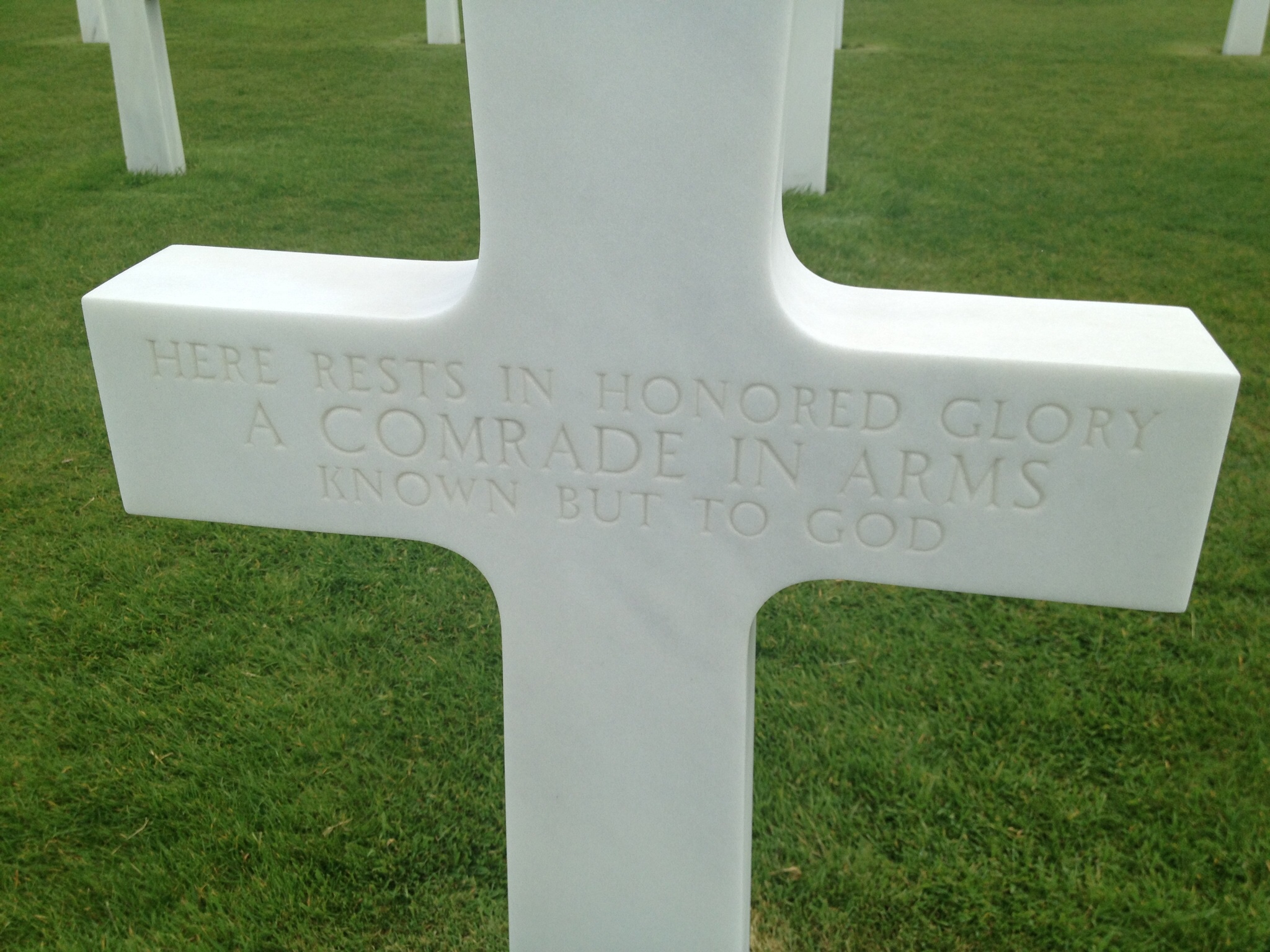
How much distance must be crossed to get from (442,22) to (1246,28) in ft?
23.2

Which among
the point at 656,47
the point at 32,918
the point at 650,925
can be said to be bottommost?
the point at 32,918

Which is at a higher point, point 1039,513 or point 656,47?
point 656,47

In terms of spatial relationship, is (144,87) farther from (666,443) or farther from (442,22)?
(666,443)

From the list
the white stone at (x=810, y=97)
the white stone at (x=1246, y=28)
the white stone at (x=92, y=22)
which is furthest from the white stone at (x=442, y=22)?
the white stone at (x=1246, y=28)

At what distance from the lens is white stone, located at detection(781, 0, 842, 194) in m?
5.37

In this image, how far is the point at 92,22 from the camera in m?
10.5

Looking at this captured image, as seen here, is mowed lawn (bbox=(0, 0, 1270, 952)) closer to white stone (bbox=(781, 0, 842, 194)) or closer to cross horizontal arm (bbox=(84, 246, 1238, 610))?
cross horizontal arm (bbox=(84, 246, 1238, 610))

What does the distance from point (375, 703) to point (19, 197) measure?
4.85 metres

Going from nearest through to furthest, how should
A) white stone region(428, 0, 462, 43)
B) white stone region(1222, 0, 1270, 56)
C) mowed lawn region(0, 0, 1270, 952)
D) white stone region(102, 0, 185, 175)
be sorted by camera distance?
mowed lawn region(0, 0, 1270, 952) → white stone region(102, 0, 185, 175) → white stone region(1222, 0, 1270, 56) → white stone region(428, 0, 462, 43)

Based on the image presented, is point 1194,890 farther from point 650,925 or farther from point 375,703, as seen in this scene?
point 375,703

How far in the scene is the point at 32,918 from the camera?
2.08 meters

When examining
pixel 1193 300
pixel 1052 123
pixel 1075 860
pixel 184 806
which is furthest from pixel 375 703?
pixel 1052 123

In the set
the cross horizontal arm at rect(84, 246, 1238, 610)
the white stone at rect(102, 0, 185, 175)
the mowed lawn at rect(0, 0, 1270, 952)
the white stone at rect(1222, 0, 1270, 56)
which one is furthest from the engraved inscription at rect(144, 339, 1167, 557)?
the white stone at rect(1222, 0, 1270, 56)

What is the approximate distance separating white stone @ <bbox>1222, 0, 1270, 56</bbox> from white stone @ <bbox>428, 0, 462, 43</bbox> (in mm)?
6800
